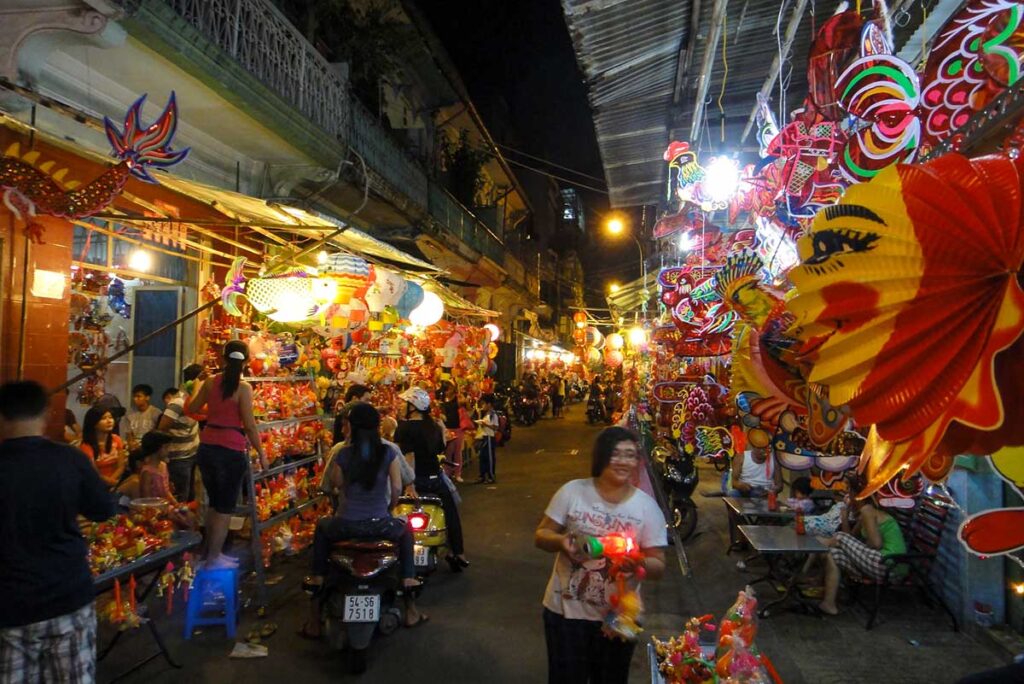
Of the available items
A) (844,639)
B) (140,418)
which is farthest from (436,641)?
(140,418)

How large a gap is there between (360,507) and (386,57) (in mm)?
10575

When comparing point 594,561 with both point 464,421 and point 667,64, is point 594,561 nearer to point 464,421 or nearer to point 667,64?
point 667,64

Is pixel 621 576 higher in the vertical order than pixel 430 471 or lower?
higher

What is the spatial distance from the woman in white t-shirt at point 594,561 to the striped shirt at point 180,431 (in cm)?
513

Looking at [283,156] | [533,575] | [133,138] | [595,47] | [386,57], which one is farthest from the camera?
[386,57]

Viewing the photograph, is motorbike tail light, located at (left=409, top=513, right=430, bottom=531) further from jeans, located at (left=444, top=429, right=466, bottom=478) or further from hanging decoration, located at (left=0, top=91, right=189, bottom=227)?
jeans, located at (left=444, top=429, right=466, bottom=478)

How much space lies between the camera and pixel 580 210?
44531 millimetres

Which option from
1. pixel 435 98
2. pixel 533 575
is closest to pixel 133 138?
pixel 533 575

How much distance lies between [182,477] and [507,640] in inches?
169

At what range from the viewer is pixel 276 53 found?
7594mm

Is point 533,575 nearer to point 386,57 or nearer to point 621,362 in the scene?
point 386,57

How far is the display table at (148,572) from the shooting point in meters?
3.81

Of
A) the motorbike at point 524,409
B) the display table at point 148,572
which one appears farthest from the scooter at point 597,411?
the display table at point 148,572

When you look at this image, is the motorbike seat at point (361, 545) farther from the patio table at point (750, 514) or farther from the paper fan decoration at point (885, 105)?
the patio table at point (750, 514)
